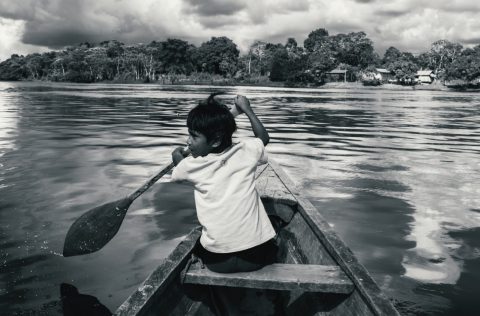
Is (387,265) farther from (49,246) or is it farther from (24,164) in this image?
(24,164)

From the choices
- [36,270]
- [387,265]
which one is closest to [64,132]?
[36,270]

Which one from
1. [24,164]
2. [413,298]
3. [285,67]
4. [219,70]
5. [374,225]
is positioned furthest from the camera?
[219,70]

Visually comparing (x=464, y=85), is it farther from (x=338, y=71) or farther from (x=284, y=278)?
(x=284, y=278)

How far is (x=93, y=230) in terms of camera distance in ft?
12.4

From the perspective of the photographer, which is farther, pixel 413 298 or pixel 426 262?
pixel 426 262

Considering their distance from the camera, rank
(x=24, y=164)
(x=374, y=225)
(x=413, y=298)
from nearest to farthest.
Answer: (x=413, y=298)
(x=374, y=225)
(x=24, y=164)

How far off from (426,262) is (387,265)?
388mm

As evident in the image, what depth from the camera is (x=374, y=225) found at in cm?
505

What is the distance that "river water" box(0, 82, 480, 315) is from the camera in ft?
11.6

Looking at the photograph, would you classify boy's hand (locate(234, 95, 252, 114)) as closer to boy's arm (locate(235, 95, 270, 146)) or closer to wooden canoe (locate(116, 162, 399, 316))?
boy's arm (locate(235, 95, 270, 146))

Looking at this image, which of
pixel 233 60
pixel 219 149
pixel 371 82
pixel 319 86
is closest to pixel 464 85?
pixel 371 82

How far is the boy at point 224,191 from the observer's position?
245cm

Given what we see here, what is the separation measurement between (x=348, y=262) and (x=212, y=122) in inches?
43.0

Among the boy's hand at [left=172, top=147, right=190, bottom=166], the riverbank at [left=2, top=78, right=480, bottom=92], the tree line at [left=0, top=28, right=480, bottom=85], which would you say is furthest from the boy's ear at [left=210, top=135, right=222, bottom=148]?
the tree line at [left=0, top=28, right=480, bottom=85]
